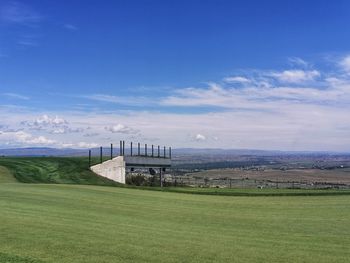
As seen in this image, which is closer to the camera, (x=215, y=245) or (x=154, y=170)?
(x=215, y=245)

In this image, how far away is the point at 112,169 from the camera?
57.3 metres

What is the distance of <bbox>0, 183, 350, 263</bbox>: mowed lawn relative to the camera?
1195 centimetres

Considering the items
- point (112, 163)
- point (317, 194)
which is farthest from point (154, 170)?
point (317, 194)

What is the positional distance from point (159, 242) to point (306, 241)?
436cm

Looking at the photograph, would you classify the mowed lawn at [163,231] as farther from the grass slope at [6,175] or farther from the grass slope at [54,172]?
the grass slope at [54,172]

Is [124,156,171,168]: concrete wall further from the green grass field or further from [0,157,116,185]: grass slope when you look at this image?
the green grass field

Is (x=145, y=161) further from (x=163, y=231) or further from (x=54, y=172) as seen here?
(x=163, y=231)

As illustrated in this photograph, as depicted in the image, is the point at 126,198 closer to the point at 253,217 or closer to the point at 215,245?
the point at 253,217

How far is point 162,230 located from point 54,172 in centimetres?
3791

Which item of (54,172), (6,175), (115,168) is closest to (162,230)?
(6,175)

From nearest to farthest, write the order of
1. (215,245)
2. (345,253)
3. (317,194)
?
(345,253), (215,245), (317,194)

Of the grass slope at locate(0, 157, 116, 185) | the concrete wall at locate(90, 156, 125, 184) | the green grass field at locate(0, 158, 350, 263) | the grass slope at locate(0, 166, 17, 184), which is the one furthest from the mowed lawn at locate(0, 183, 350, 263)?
the concrete wall at locate(90, 156, 125, 184)

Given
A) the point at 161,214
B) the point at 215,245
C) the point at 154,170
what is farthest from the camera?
the point at 154,170

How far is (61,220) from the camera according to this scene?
16.5 m
